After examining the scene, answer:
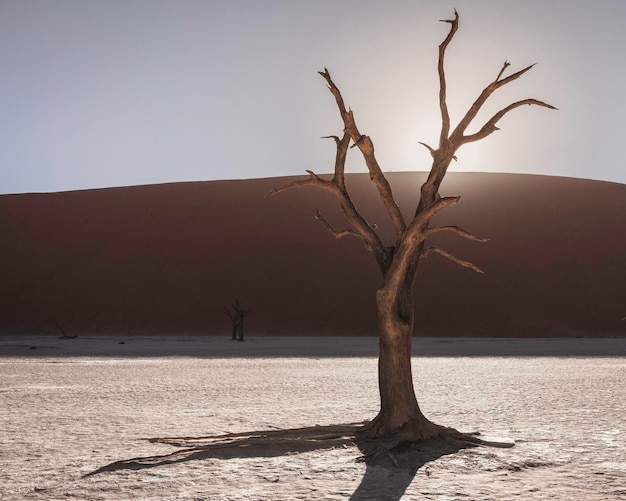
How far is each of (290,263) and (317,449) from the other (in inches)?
1832

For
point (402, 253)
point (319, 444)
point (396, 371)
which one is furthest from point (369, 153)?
point (319, 444)

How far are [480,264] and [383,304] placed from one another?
45051 millimetres

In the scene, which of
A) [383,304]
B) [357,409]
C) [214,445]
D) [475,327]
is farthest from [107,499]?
[475,327]

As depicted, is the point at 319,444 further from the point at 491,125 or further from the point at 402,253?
the point at 491,125

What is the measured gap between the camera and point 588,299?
160 ft

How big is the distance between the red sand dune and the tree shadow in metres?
37.7

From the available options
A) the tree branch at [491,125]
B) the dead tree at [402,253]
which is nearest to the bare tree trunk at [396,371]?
the dead tree at [402,253]

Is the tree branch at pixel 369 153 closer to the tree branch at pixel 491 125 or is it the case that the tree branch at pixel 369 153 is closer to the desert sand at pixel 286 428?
the tree branch at pixel 491 125

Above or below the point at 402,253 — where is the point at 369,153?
above

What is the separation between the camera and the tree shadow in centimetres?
680

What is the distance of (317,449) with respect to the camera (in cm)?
800

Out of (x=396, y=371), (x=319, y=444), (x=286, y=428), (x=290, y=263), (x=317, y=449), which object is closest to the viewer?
(x=317, y=449)

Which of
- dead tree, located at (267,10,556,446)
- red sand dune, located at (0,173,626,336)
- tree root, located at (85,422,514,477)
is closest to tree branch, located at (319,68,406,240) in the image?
dead tree, located at (267,10,556,446)

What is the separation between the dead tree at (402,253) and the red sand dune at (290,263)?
122 feet
